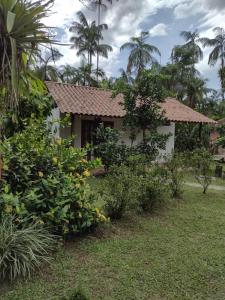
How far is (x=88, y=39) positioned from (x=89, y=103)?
820 inches

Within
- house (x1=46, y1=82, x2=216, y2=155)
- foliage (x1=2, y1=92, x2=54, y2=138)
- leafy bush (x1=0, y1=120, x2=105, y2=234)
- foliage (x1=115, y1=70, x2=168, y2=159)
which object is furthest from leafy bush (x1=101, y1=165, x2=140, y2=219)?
house (x1=46, y1=82, x2=216, y2=155)

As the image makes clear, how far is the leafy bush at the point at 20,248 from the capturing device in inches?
145

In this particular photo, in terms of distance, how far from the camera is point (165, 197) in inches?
292

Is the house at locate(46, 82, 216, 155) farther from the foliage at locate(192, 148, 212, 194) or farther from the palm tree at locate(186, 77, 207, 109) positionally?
the palm tree at locate(186, 77, 207, 109)

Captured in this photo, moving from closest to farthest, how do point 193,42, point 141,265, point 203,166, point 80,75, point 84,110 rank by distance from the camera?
1. point 141,265
2. point 203,166
3. point 84,110
4. point 80,75
5. point 193,42

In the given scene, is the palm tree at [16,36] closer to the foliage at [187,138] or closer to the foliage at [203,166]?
the foliage at [203,166]

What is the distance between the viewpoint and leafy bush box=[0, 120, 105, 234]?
434cm

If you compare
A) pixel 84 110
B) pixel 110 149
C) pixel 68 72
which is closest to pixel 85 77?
pixel 68 72

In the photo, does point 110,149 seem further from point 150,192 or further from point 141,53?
point 141,53

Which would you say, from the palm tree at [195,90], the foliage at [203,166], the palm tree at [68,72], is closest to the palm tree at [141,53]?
the palm tree at [195,90]

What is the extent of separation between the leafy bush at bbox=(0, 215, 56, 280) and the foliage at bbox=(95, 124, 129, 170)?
7630 millimetres

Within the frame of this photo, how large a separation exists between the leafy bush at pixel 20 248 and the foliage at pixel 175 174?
4.43 m

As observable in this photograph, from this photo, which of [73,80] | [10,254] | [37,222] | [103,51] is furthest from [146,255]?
[103,51]

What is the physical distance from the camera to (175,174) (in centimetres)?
805
